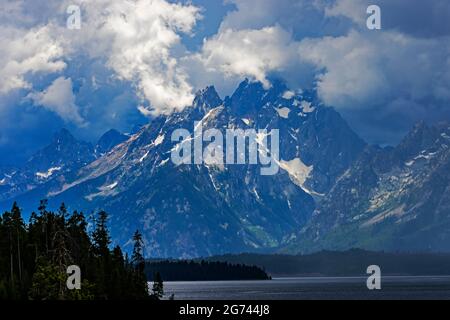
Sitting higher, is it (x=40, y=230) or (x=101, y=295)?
(x=40, y=230)
